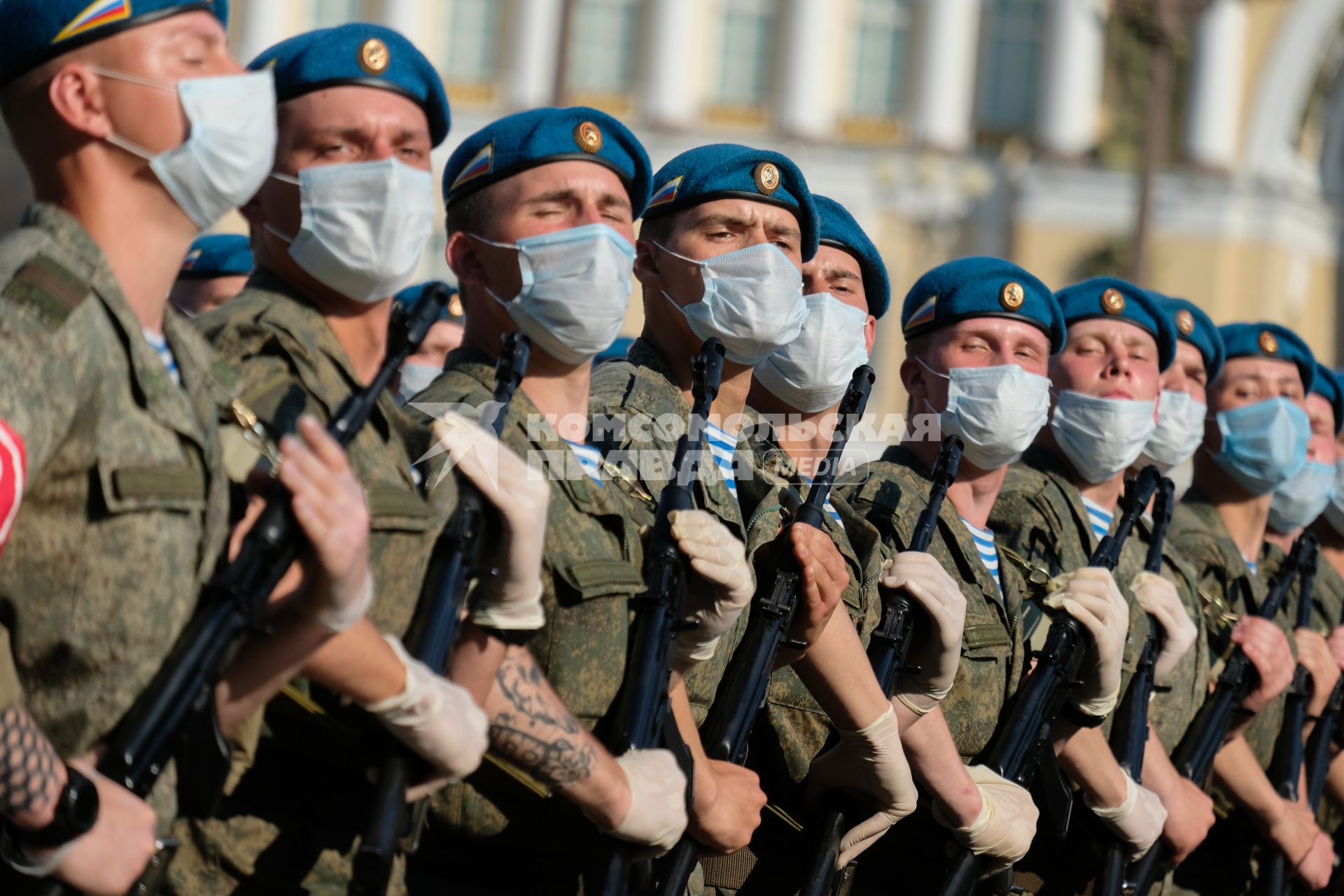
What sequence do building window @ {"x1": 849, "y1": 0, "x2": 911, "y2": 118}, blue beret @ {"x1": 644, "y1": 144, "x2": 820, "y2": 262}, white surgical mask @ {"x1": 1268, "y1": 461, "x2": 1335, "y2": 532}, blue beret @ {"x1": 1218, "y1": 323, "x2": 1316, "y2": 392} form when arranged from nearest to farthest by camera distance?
1. blue beret @ {"x1": 644, "y1": 144, "x2": 820, "y2": 262}
2. blue beret @ {"x1": 1218, "y1": 323, "x2": 1316, "y2": 392}
3. white surgical mask @ {"x1": 1268, "y1": 461, "x2": 1335, "y2": 532}
4. building window @ {"x1": 849, "y1": 0, "x2": 911, "y2": 118}

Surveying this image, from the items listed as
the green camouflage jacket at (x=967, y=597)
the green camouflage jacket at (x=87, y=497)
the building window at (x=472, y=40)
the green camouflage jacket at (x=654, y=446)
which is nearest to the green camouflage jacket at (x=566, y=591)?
the green camouflage jacket at (x=654, y=446)

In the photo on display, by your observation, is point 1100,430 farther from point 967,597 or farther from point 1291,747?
point 1291,747

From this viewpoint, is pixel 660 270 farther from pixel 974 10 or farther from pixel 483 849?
pixel 974 10

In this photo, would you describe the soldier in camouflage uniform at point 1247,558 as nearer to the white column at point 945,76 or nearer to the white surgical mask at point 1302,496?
the white surgical mask at point 1302,496

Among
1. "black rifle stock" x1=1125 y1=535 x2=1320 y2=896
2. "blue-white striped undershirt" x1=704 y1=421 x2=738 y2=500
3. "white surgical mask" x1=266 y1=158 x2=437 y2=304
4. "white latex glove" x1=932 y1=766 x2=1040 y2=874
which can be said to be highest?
"white surgical mask" x1=266 y1=158 x2=437 y2=304

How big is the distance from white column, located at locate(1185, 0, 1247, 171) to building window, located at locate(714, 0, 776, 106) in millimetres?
6336

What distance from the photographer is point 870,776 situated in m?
4.90

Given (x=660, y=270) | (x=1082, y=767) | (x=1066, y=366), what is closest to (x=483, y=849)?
(x=660, y=270)

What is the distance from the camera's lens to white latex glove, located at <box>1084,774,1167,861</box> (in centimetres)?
576

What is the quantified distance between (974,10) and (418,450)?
96.2ft

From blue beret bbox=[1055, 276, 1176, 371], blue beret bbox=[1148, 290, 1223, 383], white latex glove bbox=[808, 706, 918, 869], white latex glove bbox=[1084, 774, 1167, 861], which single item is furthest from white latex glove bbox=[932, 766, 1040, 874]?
blue beret bbox=[1148, 290, 1223, 383]

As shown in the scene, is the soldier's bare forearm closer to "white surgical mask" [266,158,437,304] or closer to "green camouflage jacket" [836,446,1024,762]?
"white surgical mask" [266,158,437,304]

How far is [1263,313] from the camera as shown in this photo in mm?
29641

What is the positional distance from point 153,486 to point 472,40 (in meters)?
29.7
